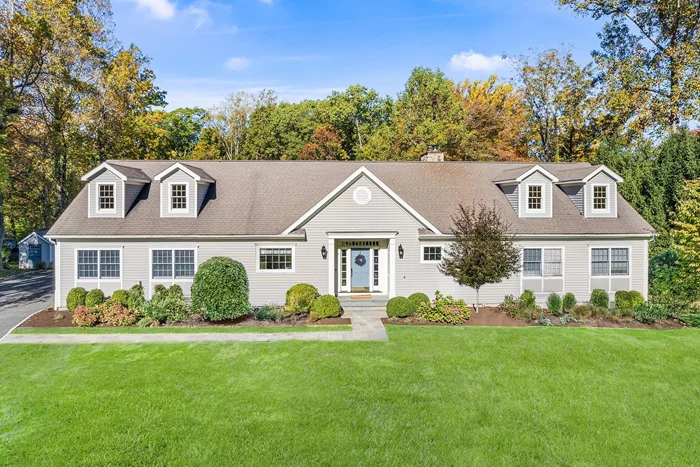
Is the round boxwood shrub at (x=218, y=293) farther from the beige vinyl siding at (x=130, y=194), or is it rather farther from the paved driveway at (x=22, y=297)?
the paved driveway at (x=22, y=297)

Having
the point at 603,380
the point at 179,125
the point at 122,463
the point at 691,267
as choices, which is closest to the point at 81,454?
the point at 122,463

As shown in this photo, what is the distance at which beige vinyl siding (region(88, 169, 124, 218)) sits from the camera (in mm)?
18797

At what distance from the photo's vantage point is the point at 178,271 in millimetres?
18359

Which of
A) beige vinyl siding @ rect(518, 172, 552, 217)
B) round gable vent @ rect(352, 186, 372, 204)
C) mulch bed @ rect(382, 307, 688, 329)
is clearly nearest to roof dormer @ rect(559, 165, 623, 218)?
beige vinyl siding @ rect(518, 172, 552, 217)

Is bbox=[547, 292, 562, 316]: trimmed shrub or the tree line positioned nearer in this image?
bbox=[547, 292, 562, 316]: trimmed shrub

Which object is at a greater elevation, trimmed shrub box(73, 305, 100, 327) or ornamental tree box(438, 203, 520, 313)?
ornamental tree box(438, 203, 520, 313)

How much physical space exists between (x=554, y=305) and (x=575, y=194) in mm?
6257

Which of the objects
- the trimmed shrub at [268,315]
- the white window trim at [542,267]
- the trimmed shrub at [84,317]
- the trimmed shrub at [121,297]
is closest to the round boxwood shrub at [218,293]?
the trimmed shrub at [268,315]

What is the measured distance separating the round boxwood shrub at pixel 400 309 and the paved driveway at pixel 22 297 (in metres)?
13.4

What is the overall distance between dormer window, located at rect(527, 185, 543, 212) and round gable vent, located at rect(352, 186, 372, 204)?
7539 mm

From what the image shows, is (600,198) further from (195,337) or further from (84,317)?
(84,317)

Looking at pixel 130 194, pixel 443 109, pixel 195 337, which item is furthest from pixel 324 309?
pixel 443 109

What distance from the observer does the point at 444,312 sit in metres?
16.2

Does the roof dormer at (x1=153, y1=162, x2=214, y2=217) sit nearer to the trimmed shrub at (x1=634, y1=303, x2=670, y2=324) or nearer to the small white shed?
the trimmed shrub at (x1=634, y1=303, x2=670, y2=324)
